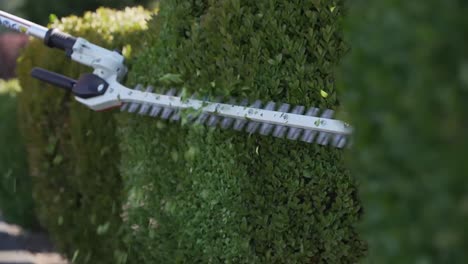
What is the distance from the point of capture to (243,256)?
3682 millimetres

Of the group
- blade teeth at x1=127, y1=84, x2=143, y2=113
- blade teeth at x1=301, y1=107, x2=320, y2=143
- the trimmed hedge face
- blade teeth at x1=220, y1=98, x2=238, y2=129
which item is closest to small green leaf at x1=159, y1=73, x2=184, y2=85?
the trimmed hedge face

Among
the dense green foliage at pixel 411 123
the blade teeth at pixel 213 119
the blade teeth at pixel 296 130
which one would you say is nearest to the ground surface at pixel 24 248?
the blade teeth at pixel 213 119

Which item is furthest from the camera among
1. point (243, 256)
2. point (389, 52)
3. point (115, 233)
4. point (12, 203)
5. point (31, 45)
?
point (12, 203)

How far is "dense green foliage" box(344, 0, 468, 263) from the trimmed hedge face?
166cm

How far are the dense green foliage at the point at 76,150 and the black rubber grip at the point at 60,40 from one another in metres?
0.34

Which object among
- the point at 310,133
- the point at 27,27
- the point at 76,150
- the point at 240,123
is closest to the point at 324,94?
the point at 310,133

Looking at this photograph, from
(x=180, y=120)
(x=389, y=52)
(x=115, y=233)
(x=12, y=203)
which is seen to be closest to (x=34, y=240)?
(x=12, y=203)

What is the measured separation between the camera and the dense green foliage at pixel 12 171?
6.90 metres

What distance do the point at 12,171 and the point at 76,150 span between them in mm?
1936

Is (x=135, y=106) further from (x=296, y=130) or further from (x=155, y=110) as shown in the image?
(x=296, y=130)

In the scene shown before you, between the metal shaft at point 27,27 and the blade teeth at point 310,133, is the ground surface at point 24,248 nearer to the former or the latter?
the metal shaft at point 27,27

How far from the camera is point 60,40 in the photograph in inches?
170

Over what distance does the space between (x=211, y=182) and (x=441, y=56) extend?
7.81 feet

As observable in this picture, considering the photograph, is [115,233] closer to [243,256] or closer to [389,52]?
[243,256]
